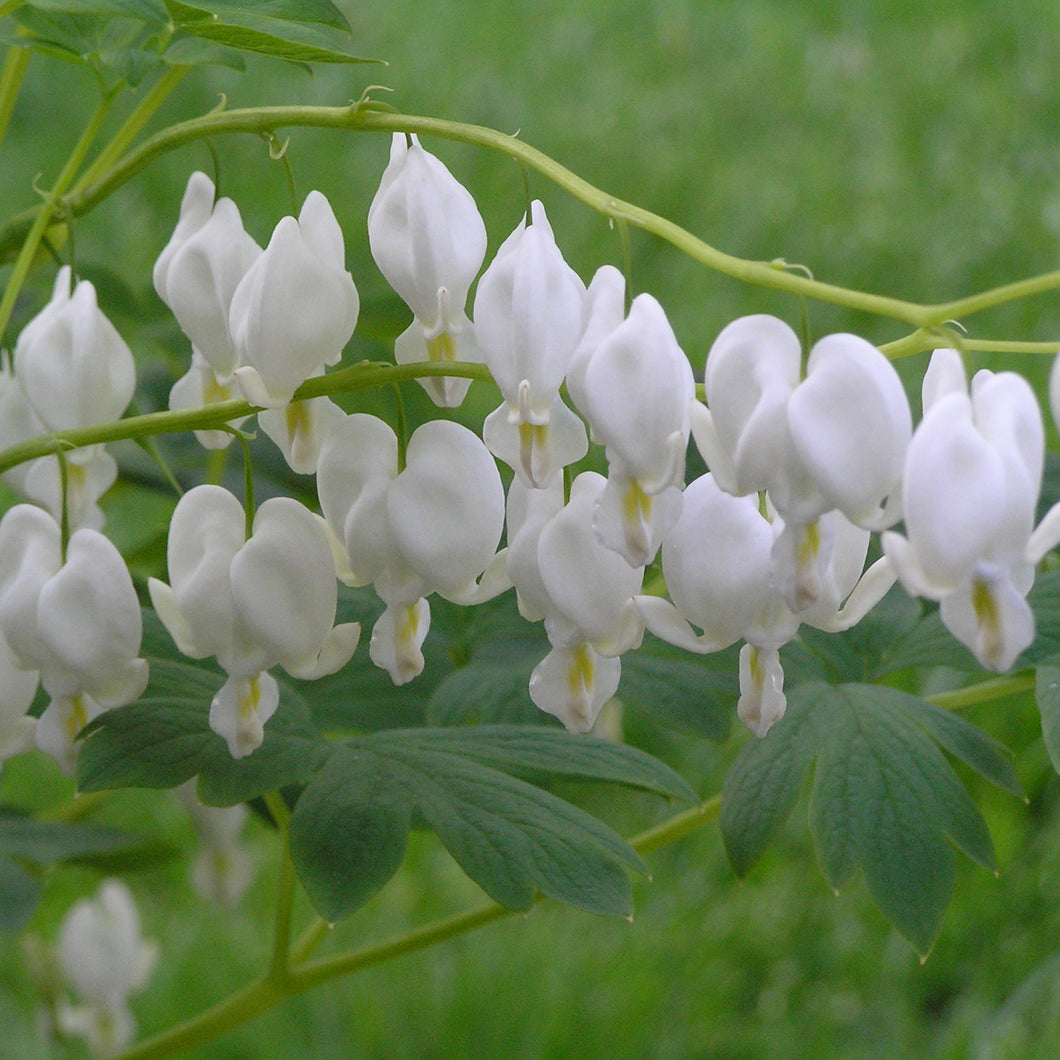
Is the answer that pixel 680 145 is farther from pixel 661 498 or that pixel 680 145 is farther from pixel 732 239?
pixel 661 498

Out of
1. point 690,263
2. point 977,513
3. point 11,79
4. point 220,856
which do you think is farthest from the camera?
point 690,263

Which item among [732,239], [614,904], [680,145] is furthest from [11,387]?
[680,145]

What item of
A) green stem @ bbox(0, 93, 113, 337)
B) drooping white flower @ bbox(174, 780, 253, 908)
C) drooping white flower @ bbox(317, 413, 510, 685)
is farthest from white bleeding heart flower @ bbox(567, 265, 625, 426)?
drooping white flower @ bbox(174, 780, 253, 908)

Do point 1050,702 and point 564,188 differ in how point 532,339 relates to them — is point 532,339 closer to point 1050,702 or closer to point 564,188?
point 564,188

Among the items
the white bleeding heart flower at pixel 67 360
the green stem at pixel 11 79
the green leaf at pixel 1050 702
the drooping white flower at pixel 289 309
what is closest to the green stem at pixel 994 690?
the green leaf at pixel 1050 702

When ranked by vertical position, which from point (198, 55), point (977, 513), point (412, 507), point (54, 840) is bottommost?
point (54, 840)

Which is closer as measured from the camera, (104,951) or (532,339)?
(532,339)

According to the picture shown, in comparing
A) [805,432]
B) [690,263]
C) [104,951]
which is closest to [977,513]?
[805,432]
